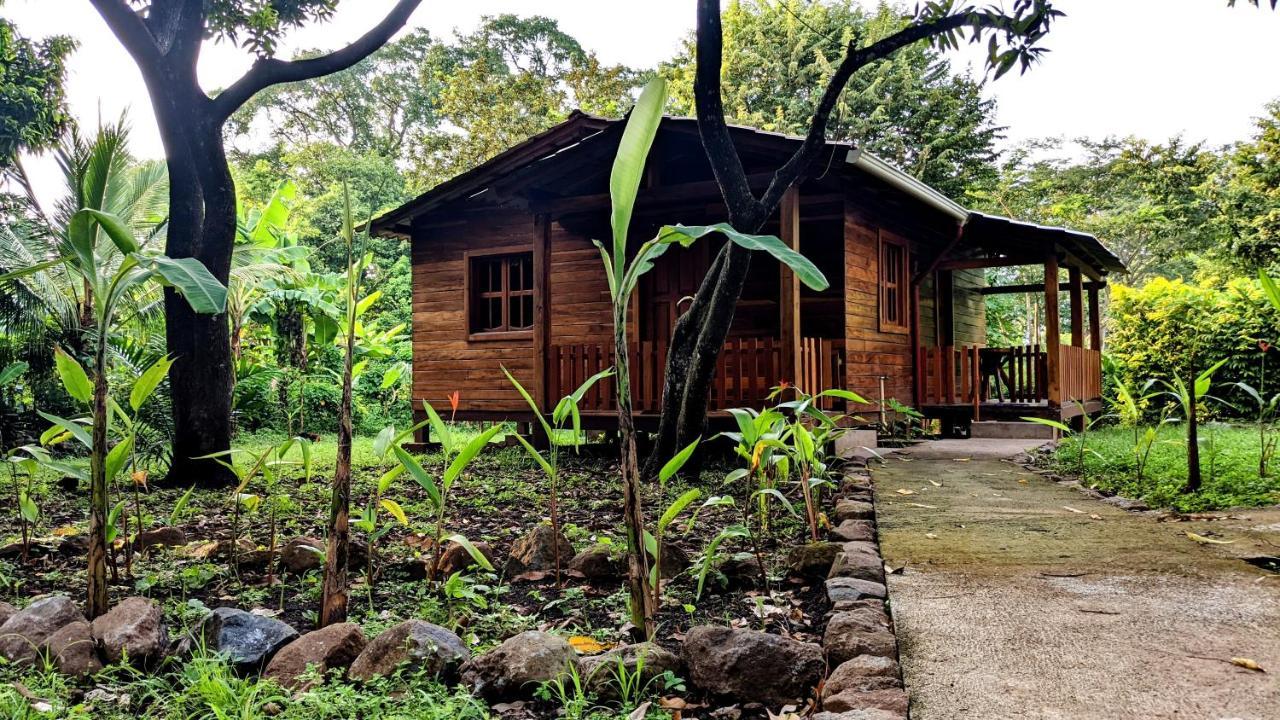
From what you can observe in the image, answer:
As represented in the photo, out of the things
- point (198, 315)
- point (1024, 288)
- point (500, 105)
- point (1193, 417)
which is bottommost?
point (1193, 417)

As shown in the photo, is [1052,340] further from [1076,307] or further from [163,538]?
[163,538]

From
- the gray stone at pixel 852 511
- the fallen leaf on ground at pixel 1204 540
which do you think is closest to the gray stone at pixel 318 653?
the gray stone at pixel 852 511

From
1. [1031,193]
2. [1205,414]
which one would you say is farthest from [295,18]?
[1031,193]

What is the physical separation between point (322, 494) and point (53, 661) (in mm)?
4051

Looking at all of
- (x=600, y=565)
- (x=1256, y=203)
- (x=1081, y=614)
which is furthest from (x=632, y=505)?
(x=1256, y=203)

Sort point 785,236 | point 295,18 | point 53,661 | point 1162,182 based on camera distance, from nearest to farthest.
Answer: point 53,661
point 785,236
point 295,18
point 1162,182

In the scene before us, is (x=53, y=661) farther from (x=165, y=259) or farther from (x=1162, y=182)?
(x=1162, y=182)

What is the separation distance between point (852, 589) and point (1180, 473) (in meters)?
4.18

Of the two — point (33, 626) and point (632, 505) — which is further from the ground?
point (632, 505)

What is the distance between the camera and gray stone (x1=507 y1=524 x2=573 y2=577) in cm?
376

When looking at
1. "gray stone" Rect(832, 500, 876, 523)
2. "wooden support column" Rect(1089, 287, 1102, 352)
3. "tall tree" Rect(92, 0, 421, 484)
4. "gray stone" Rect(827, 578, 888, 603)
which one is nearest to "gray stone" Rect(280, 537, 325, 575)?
Result: "gray stone" Rect(827, 578, 888, 603)

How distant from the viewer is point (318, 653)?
2520 mm

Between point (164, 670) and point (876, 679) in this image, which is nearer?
point (876, 679)

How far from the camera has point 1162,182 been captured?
2072cm
